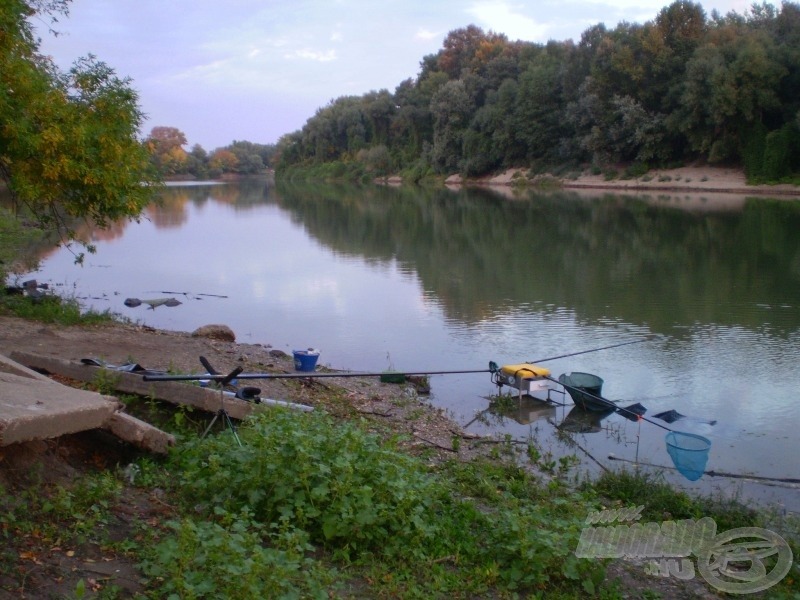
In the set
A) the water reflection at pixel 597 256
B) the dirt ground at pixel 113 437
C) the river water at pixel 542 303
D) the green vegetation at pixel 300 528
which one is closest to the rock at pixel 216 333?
the dirt ground at pixel 113 437

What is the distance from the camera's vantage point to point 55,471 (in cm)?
500

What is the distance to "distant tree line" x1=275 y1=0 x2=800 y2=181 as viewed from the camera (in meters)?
43.0

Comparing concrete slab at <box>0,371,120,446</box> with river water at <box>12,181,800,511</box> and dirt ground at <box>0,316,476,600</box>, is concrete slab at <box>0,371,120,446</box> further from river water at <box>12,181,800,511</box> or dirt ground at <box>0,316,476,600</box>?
river water at <box>12,181,800,511</box>

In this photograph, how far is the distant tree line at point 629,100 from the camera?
4297cm

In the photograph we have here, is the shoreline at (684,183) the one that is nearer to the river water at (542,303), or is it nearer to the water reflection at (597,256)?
the water reflection at (597,256)

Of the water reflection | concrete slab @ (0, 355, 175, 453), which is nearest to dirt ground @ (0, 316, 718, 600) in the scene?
concrete slab @ (0, 355, 175, 453)

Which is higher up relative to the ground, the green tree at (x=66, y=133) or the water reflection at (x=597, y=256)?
the green tree at (x=66, y=133)

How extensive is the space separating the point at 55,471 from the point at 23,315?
7912 mm

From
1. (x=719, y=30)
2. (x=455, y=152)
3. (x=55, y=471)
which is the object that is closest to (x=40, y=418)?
(x=55, y=471)

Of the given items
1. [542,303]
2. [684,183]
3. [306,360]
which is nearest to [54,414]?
[306,360]

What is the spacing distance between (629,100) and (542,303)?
3736 centimetres

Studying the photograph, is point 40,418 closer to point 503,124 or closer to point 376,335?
point 376,335

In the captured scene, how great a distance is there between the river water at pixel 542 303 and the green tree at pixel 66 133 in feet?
5.15

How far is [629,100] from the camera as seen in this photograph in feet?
164
